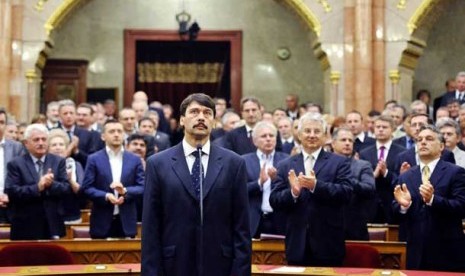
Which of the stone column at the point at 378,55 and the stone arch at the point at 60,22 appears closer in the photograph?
the stone column at the point at 378,55

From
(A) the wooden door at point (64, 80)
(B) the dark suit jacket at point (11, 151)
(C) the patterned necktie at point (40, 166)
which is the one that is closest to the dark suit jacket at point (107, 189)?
(C) the patterned necktie at point (40, 166)

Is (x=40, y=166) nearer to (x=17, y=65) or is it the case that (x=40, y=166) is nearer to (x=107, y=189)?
(x=107, y=189)

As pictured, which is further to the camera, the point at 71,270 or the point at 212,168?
the point at 71,270

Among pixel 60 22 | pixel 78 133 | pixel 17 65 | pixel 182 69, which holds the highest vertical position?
pixel 60 22

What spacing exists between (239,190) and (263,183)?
9.58 feet

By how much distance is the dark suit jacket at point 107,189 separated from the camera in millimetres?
7742

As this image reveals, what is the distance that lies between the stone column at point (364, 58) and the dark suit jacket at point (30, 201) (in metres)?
6.63

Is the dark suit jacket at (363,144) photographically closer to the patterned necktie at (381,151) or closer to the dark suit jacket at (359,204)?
the patterned necktie at (381,151)

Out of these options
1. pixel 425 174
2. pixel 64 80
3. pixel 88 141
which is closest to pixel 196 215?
pixel 425 174

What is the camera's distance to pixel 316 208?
6.50 m

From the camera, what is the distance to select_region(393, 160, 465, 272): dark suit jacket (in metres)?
A: 6.54

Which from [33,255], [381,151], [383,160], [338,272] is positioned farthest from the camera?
[381,151]

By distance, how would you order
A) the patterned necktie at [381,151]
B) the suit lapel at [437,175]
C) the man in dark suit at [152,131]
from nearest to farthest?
the suit lapel at [437,175], the patterned necktie at [381,151], the man in dark suit at [152,131]

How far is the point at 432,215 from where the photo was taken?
6551mm
